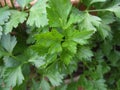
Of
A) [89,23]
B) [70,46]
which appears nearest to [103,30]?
[89,23]

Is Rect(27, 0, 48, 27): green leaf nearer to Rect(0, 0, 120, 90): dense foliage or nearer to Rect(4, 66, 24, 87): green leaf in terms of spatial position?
Rect(0, 0, 120, 90): dense foliage

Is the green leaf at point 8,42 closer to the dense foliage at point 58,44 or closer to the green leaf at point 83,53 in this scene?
the dense foliage at point 58,44

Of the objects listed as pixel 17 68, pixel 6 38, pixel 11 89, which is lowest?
pixel 11 89

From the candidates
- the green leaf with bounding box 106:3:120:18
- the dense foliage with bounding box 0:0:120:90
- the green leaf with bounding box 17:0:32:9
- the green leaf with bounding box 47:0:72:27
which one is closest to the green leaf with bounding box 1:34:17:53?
the dense foliage with bounding box 0:0:120:90

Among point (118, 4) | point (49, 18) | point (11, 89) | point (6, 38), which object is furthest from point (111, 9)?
point (11, 89)

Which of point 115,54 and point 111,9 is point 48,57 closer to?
point 111,9

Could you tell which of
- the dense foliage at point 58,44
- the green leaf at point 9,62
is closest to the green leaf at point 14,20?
the dense foliage at point 58,44
